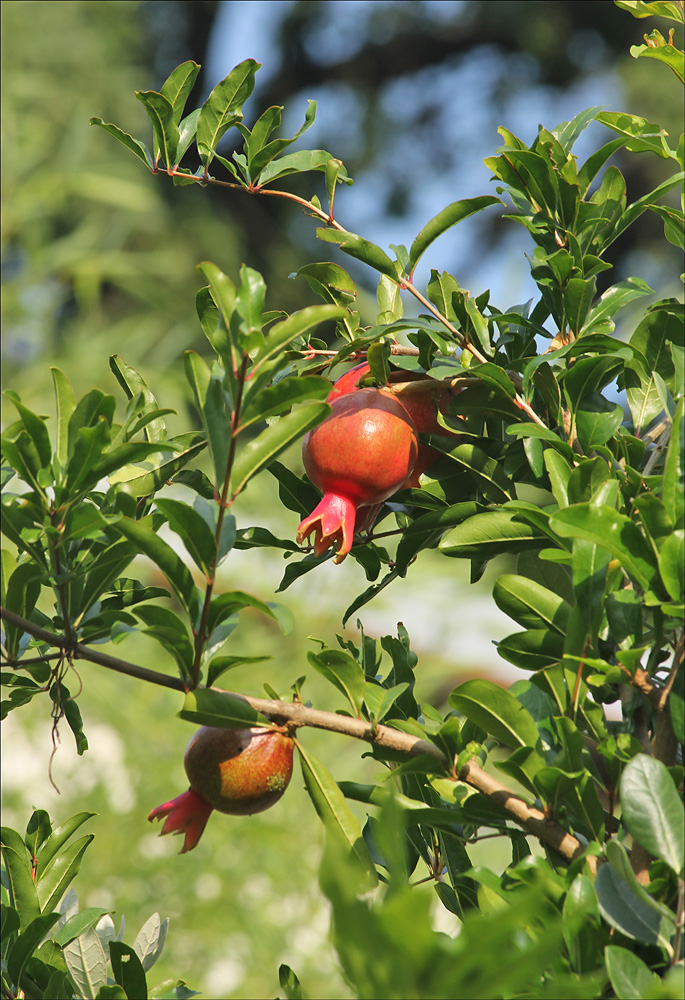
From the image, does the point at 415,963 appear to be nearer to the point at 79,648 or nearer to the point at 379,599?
the point at 79,648

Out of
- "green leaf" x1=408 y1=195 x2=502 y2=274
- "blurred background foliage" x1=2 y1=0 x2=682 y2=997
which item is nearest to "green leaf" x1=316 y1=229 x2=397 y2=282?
A: "green leaf" x1=408 y1=195 x2=502 y2=274

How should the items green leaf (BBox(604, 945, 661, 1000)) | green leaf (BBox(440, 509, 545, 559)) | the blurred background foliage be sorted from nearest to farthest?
green leaf (BBox(604, 945, 661, 1000)) → green leaf (BBox(440, 509, 545, 559)) → the blurred background foliage

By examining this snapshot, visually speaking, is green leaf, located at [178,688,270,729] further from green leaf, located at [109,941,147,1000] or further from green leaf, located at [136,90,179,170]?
green leaf, located at [136,90,179,170]

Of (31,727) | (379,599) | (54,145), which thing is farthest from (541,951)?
(54,145)

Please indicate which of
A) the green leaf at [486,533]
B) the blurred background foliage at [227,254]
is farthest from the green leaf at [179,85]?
the blurred background foliage at [227,254]

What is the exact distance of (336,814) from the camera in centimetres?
29

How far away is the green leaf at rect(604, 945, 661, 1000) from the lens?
0.73 ft

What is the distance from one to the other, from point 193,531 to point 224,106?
0.67 ft

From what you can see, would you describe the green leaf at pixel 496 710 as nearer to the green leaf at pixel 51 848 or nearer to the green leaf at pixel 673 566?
the green leaf at pixel 673 566

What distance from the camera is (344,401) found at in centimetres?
35

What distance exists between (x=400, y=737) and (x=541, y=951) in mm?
137

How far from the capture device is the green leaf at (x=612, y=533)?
26cm

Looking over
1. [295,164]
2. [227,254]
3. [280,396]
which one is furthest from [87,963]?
[227,254]

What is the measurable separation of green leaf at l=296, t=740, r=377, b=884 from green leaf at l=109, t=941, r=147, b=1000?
0.33 feet
